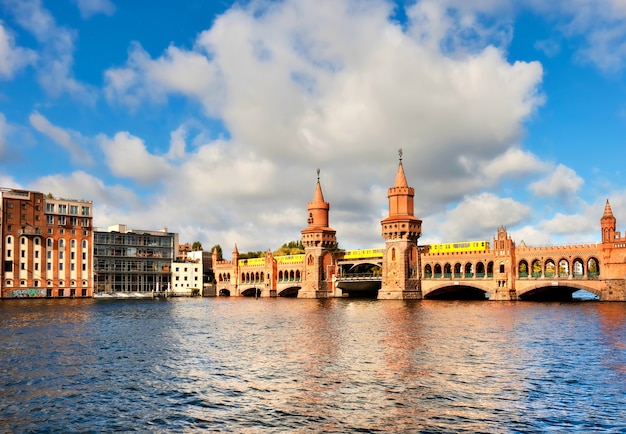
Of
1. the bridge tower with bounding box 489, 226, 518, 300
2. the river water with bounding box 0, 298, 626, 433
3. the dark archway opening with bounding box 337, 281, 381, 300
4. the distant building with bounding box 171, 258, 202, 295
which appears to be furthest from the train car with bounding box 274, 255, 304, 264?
the river water with bounding box 0, 298, 626, 433

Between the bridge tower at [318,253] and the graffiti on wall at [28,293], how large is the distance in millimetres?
64882

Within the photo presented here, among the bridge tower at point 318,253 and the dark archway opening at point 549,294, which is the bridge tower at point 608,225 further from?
the bridge tower at point 318,253

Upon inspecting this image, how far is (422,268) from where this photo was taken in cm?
13488

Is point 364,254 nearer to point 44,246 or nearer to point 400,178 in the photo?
point 400,178

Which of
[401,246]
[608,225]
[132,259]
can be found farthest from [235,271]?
[608,225]

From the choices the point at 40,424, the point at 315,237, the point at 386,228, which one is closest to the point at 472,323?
the point at 40,424

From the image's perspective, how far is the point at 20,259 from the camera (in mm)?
143375

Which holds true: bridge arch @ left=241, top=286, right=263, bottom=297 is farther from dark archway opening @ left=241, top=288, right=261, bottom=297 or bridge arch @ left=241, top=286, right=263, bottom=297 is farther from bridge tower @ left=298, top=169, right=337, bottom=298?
bridge tower @ left=298, top=169, right=337, bottom=298

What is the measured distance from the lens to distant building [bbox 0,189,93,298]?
466ft

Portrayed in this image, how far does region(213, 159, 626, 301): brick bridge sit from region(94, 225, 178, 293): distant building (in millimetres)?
22718

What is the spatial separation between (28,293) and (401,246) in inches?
3574

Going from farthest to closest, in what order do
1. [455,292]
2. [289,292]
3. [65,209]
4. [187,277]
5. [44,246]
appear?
1. [187,277]
2. [289,292]
3. [65,209]
4. [44,246]
5. [455,292]

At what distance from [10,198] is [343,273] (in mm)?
86733

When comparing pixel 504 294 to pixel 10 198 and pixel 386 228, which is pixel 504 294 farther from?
pixel 10 198
